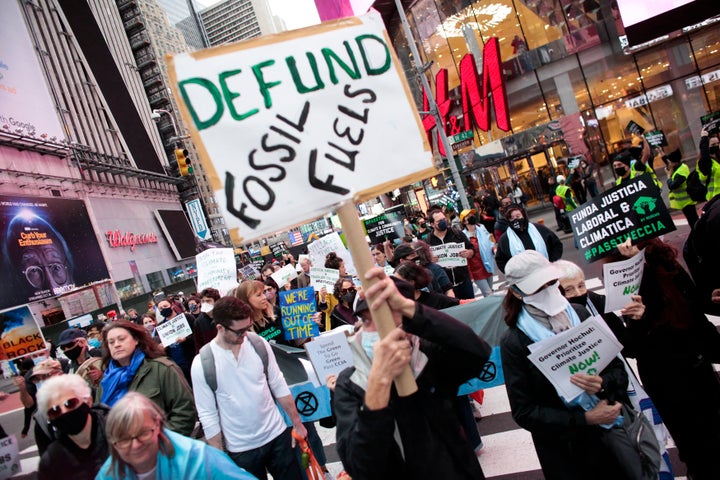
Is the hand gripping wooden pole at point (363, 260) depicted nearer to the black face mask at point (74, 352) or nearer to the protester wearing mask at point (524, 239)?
the protester wearing mask at point (524, 239)

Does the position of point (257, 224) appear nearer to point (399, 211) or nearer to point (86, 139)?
point (399, 211)

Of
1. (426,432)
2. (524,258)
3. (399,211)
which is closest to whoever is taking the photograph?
(426,432)

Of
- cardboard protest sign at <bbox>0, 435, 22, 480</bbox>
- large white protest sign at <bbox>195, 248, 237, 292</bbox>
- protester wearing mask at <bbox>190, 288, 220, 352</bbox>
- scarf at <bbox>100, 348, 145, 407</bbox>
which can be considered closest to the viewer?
scarf at <bbox>100, 348, 145, 407</bbox>

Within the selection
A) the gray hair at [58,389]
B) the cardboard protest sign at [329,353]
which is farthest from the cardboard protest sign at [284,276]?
the gray hair at [58,389]

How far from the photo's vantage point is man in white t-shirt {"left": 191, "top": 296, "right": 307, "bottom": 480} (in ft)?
12.0


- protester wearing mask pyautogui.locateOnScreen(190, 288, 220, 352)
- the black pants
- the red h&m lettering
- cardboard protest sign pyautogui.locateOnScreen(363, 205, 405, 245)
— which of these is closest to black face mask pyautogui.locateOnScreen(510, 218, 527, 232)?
protester wearing mask pyautogui.locateOnScreen(190, 288, 220, 352)

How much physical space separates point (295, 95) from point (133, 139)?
57.6 metres

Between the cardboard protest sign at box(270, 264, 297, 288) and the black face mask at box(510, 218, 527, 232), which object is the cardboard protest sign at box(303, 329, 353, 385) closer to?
the black face mask at box(510, 218, 527, 232)

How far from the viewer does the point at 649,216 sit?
12.5ft

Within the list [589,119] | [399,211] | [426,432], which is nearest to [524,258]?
[426,432]

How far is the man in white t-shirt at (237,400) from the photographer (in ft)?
12.0

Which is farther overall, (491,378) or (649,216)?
(491,378)

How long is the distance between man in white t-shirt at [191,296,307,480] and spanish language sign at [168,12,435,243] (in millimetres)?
1874

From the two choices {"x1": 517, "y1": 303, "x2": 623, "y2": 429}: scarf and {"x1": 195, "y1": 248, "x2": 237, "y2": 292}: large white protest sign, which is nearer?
{"x1": 517, "y1": 303, "x2": 623, "y2": 429}: scarf
